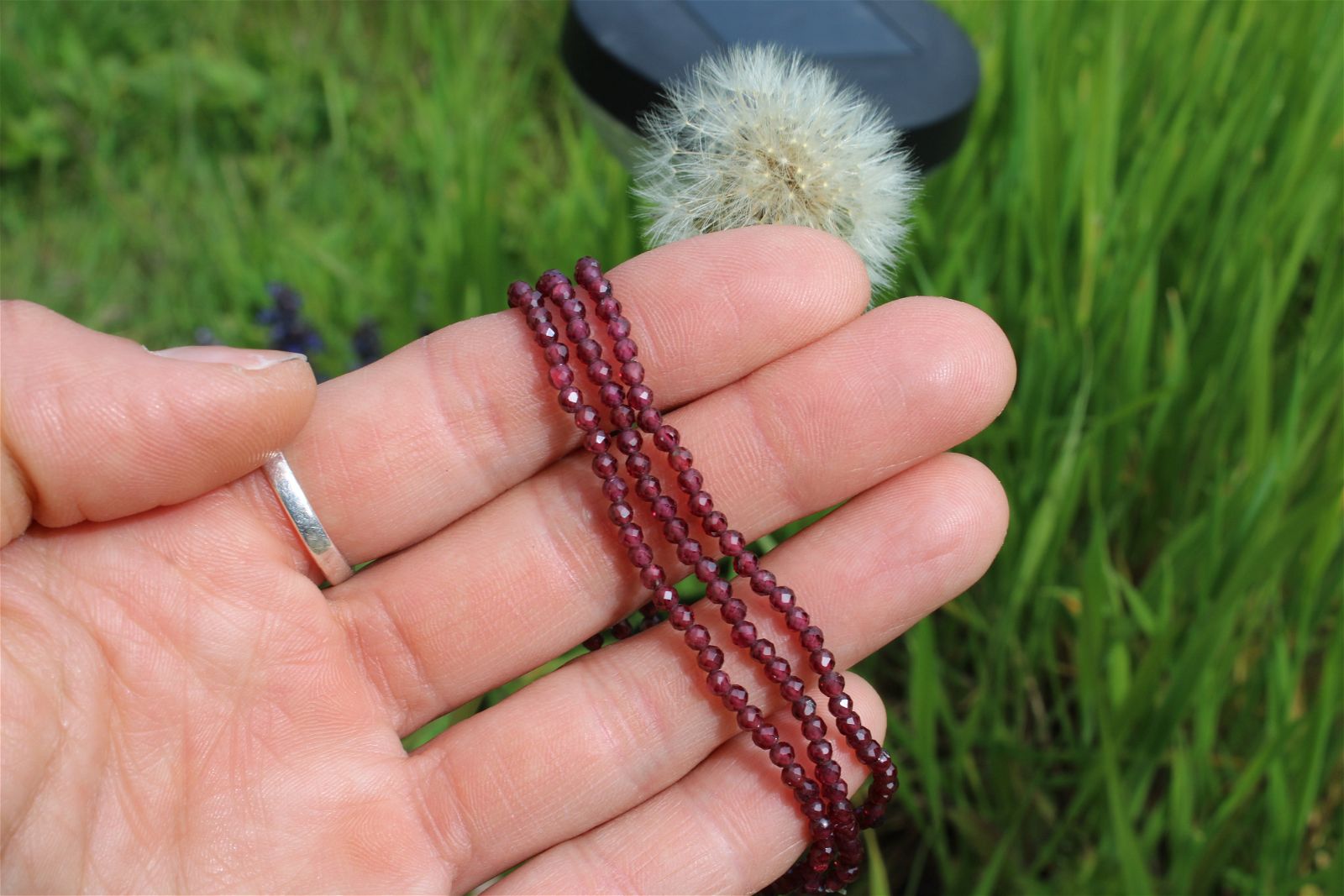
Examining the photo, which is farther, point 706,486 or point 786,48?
point 786,48

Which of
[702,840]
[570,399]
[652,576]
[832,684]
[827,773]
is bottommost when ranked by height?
[702,840]

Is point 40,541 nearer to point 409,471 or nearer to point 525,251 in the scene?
point 409,471

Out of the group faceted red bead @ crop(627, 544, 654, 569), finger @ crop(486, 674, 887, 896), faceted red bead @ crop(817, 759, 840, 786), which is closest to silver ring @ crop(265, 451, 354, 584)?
faceted red bead @ crop(627, 544, 654, 569)

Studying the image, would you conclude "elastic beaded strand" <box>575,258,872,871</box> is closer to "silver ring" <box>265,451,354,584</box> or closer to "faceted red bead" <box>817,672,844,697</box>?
"faceted red bead" <box>817,672,844,697</box>

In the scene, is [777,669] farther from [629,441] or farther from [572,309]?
[572,309]

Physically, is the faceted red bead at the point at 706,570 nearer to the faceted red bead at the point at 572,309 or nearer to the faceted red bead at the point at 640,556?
the faceted red bead at the point at 640,556

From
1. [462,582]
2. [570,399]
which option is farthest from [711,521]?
[462,582]

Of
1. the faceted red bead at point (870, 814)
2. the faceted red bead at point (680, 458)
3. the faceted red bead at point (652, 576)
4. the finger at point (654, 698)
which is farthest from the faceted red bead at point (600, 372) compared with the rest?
the faceted red bead at point (870, 814)

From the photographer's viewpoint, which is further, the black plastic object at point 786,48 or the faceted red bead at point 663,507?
the black plastic object at point 786,48
